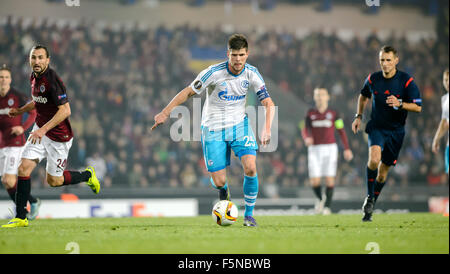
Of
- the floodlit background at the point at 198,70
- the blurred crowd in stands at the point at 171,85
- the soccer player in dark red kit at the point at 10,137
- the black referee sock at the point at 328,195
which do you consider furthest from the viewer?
the blurred crowd in stands at the point at 171,85

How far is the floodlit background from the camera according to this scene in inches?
657

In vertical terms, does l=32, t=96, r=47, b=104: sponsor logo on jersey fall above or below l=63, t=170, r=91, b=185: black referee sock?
above

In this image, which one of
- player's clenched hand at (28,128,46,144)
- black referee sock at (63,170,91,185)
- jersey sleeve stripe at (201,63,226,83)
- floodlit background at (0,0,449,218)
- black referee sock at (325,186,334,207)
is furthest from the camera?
floodlit background at (0,0,449,218)

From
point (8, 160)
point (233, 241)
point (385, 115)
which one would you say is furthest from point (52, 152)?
point (385, 115)

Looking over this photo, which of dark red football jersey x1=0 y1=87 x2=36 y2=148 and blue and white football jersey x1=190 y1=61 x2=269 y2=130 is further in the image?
dark red football jersey x1=0 y1=87 x2=36 y2=148

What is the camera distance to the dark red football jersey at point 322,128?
12.8 meters

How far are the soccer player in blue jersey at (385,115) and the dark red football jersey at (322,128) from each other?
374 centimetres

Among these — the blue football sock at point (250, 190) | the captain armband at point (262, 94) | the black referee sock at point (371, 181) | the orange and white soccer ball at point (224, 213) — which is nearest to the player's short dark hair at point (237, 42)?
the captain armband at point (262, 94)

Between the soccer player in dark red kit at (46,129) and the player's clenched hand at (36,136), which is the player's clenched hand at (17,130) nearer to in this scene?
the soccer player in dark red kit at (46,129)

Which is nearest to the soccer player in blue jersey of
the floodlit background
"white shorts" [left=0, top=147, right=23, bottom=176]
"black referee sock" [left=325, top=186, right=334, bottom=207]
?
"black referee sock" [left=325, top=186, right=334, bottom=207]

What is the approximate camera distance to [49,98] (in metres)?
7.94

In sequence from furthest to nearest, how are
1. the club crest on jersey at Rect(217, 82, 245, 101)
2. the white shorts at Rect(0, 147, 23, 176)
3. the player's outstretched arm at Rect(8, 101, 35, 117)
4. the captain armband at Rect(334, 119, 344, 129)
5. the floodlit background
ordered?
the floodlit background
the captain armband at Rect(334, 119, 344, 129)
the white shorts at Rect(0, 147, 23, 176)
the player's outstretched arm at Rect(8, 101, 35, 117)
the club crest on jersey at Rect(217, 82, 245, 101)

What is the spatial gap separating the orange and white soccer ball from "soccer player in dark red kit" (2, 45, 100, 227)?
91.1 inches

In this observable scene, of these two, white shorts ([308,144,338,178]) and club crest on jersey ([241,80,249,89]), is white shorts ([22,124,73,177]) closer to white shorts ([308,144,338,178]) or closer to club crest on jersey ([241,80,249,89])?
club crest on jersey ([241,80,249,89])
